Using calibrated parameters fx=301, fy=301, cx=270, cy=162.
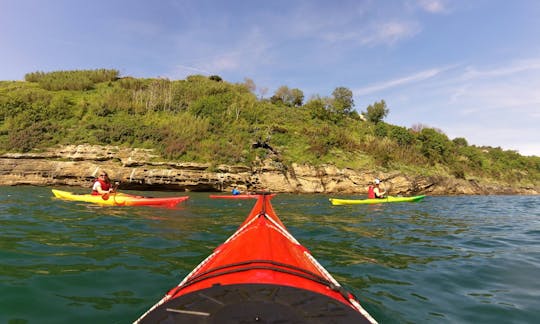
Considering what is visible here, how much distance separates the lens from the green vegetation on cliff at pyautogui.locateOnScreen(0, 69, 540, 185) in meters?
20.8

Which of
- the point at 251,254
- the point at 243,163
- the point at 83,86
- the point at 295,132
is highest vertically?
the point at 83,86

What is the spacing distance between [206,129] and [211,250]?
19363mm

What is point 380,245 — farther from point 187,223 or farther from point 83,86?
point 83,86

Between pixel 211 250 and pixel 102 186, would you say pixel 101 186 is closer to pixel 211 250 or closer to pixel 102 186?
pixel 102 186

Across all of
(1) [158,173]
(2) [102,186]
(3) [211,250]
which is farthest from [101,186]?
(1) [158,173]

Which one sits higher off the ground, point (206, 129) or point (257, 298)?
point (206, 129)

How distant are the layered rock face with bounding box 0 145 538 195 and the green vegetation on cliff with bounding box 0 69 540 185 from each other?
80 centimetres

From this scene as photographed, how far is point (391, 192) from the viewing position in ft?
74.1

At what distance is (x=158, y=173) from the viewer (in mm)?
19016

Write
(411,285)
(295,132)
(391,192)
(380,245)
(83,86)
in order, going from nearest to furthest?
(411,285) → (380,245) → (391,192) → (295,132) → (83,86)

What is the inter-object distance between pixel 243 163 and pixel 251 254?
18.3 m

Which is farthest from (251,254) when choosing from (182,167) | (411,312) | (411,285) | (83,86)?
(83,86)

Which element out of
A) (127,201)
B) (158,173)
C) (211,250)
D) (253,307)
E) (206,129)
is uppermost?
(206,129)

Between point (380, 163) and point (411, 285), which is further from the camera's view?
point (380, 163)
